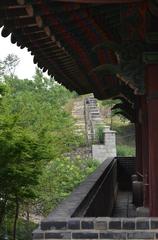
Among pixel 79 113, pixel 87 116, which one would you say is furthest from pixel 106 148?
pixel 79 113

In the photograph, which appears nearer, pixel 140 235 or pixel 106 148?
pixel 140 235

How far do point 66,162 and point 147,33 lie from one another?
20558 mm

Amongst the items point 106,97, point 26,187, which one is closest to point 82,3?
point 106,97

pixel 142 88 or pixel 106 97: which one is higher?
pixel 106 97

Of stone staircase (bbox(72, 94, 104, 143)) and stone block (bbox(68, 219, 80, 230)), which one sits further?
stone staircase (bbox(72, 94, 104, 143))

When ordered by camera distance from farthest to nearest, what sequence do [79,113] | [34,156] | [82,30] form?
[79,113]
[34,156]
[82,30]

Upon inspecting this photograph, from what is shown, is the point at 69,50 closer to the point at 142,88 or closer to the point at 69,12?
the point at 142,88

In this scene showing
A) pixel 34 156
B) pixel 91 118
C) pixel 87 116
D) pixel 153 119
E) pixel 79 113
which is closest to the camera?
pixel 153 119

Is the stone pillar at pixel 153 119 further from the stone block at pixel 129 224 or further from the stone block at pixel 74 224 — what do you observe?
the stone block at pixel 74 224

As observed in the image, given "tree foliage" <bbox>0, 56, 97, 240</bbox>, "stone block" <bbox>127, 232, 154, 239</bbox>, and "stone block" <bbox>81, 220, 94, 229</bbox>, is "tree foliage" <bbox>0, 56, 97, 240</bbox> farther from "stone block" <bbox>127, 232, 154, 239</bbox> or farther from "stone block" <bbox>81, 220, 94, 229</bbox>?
"stone block" <bbox>127, 232, 154, 239</bbox>

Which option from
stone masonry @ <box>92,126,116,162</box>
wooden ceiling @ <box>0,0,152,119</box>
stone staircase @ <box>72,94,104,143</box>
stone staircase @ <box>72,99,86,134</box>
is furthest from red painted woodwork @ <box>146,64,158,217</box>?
stone staircase @ <box>72,99,86,134</box>

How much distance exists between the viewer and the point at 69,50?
19.0 feet

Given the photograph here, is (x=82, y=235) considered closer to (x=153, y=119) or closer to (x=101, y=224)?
(x=101, y=224)

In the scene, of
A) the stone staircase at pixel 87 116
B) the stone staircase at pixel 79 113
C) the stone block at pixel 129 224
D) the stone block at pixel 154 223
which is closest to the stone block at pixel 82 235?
the stone block at pixel 129 224
